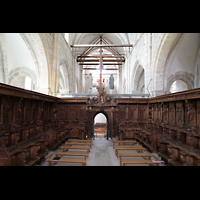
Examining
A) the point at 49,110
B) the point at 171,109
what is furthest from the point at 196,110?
the point at 49,110

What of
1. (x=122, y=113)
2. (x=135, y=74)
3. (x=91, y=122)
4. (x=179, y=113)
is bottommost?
(x=91, y=122)

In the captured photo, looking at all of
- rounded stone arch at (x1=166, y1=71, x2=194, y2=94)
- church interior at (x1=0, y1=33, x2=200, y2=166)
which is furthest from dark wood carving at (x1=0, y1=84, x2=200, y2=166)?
rounded stone arch at (x1=166, y1=71, x2=194, y2=94)

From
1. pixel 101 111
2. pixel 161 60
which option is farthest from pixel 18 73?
pixel 161 60

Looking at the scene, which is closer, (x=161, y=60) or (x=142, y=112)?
(x=161, y=60)

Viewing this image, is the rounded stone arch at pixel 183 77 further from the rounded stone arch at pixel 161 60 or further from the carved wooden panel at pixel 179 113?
the carved wooden panel at pixel 179 113

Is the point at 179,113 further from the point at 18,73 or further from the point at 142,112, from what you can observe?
the point at 18,73

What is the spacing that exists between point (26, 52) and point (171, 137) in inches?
507

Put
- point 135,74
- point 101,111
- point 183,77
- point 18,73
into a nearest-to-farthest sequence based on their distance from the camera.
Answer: point 101,111
point 183,77
point 18,73
point 135,74

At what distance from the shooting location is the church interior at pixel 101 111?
5160 millimetres

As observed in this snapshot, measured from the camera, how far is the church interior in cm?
516

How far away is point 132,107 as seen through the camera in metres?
9.85

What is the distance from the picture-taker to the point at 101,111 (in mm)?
10148

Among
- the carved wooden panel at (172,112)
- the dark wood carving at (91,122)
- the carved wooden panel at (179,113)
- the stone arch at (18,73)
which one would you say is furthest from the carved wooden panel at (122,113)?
the stone arch at (18,73)

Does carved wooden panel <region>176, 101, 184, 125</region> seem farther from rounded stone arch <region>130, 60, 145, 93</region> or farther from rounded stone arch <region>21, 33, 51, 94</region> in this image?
rounded stone arch <region>21, 33, 51, 94</region>
